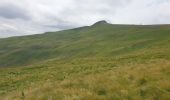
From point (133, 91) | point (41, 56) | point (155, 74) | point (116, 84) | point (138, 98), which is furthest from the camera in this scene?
point (41, 56)

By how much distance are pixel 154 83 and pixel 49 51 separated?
393ft

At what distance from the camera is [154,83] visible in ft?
41.0

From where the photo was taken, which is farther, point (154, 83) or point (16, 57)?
point (16, 57)

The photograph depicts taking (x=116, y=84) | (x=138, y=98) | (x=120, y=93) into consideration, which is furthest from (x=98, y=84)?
(x=138, y=98)

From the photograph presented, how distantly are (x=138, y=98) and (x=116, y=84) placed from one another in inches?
80.4

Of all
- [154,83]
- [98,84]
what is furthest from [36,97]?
[154,83]

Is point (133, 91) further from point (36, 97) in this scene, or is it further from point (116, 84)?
point (36, 97)

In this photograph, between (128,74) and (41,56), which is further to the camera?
(41,56)

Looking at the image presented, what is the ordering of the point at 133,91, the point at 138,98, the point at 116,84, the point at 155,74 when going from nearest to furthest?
the point at 138,98 < the point at 133,91 < the point at 116,84 < the point at 155,74

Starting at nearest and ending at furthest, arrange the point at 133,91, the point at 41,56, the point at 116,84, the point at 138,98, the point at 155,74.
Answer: the point at 138,98, the point at 133,91, the point at 116,84, the point at 155,74, the point at 41,56

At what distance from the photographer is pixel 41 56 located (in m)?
127

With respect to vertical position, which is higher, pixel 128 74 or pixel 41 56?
pixel 128 74

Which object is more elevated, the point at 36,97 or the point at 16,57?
the point at 36,97

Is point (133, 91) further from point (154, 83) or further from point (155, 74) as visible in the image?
point (155, 74)
